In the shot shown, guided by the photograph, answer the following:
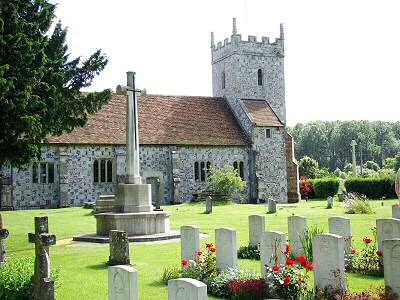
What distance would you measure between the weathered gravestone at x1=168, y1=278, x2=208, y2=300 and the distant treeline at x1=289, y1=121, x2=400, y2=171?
9450cm

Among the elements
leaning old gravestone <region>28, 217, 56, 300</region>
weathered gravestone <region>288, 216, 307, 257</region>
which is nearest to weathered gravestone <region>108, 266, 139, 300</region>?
leaning old gravestone <region>28, 217, 56, 300</region>

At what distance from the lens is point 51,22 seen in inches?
612

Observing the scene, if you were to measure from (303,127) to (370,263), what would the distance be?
102 metres

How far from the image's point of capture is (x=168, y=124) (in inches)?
1406

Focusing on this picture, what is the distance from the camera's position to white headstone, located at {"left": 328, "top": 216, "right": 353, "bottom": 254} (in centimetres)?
1039

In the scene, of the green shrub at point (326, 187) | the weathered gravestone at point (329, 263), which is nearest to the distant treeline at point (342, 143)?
the green shrub at point (326, 187)

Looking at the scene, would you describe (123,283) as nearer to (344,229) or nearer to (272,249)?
(272,249)

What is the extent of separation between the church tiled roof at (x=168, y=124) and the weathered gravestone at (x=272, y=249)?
2459 cm

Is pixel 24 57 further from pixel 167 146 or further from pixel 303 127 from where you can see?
pixel 303 127

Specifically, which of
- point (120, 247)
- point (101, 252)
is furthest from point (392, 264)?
point (101, 252)

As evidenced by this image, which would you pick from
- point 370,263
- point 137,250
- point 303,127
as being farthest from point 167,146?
point 303,127

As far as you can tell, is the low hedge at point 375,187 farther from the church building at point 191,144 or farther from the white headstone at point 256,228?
the white headstone at point 256,228

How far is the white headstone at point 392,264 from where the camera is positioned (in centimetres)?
721

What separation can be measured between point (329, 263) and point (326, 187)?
33152 mm
